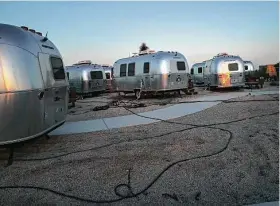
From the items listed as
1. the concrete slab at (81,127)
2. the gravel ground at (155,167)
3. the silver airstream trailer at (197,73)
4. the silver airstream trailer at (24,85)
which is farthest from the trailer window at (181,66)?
the silver airstream trailer at (197,73)

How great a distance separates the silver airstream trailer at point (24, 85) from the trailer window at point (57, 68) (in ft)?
0.48

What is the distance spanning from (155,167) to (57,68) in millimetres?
3466

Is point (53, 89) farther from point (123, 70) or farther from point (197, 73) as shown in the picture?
point (197, 73)

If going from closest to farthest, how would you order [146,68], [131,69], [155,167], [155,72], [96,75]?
[155,167], [155,72], [146,68], [131,69], [96,75]

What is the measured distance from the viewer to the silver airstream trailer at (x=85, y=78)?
21.6m

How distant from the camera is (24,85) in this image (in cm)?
551

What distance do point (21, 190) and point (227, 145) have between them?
12.7 ft

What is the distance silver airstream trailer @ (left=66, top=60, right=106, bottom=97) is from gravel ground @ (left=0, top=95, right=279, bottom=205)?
13827 millimetres

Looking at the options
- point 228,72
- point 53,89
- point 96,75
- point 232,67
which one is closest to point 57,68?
point 53,89

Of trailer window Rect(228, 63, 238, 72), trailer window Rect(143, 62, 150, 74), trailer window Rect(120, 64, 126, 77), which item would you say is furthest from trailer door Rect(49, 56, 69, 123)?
trailer window Rect(228, 63, 238, 72)

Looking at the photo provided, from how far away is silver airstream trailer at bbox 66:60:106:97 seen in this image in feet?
70.8

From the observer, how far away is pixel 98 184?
4.58m

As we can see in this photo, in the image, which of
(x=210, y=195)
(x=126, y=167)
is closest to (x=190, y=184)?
(x=210, y=195)

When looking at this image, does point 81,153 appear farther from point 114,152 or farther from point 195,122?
point 195,122
